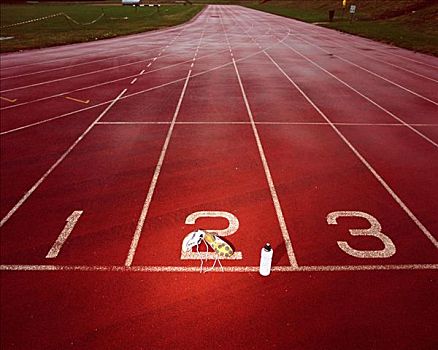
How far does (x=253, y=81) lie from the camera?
17.1 metres

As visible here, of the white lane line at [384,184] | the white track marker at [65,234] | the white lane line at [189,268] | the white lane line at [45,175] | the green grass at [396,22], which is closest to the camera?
the white lane line at [189,268]

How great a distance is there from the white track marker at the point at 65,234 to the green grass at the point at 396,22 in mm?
26513

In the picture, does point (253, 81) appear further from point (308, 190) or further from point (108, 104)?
point (308, 190)

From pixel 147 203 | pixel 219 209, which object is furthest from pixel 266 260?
pixel 147 203

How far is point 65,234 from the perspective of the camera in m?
6.46

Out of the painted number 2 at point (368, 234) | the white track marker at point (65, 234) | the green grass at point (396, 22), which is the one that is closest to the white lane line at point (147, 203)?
A: the white track marker at point (65, 234)

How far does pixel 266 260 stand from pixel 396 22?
43.9 m

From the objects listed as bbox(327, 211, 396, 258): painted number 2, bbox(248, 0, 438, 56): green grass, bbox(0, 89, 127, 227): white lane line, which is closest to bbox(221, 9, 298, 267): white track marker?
bbox(327, 211, 396, 258): painted number 2

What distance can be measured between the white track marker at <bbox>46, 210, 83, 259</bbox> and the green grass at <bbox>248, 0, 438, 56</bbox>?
26.5 metres

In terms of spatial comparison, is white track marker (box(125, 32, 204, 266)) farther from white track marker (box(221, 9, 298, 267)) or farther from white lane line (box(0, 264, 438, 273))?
white track marker (box(221, 9, 298, 267))

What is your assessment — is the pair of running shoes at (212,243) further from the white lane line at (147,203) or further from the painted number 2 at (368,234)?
the painted number 2 at (368,234)

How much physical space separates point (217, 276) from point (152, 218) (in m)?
2.03

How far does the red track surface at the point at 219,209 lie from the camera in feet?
15.7

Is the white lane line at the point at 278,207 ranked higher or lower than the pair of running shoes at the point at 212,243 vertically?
lower
